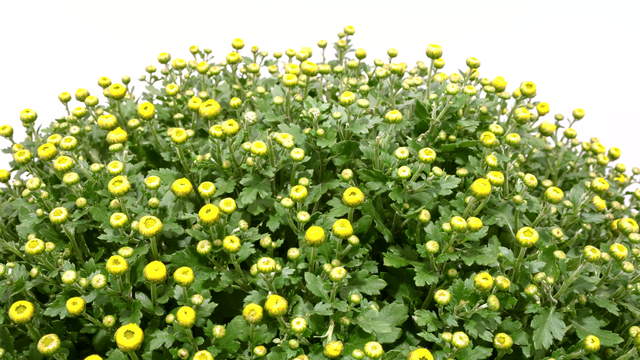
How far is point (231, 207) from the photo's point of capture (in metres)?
2.24

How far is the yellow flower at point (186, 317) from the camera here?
2.00 meters

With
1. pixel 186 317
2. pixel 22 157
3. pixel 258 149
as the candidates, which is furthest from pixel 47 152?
pixel 186 317

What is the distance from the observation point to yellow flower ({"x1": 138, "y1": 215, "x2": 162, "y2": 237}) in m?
2.18

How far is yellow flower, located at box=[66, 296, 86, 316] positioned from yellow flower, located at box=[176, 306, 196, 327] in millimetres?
419

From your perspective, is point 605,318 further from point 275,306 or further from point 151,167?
point 151,167

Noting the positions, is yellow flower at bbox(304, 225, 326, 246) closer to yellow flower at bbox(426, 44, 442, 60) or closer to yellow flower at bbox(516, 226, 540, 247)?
yellow flower at bbox(516, 226, 540, 247)

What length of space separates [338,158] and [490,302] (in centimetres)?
104

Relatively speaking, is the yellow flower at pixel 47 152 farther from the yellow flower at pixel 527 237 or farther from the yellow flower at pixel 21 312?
the yellow flower at pixel 527 237

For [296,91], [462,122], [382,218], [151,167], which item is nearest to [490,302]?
[382,218]

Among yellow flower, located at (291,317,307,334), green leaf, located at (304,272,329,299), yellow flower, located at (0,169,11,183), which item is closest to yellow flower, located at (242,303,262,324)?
yellow flower, located at (291,317,307,334)

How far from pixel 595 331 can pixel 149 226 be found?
204 centimetres

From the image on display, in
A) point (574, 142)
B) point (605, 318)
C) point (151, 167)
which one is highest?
point (574, 142)

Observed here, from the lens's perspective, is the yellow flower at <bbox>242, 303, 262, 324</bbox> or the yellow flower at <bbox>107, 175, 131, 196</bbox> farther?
the yellow flower at <bbox>107, 175, 131, 196</bbox>

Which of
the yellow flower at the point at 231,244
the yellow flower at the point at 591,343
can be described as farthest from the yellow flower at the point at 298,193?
the yellow flower at the point at 591,343
